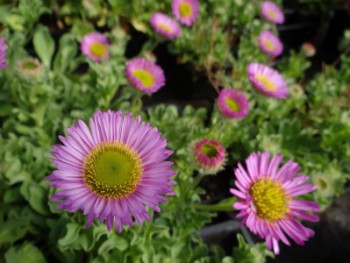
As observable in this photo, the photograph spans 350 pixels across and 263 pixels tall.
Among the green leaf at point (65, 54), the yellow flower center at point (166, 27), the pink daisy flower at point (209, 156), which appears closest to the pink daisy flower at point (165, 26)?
the yellow flower center at point (166, 27)

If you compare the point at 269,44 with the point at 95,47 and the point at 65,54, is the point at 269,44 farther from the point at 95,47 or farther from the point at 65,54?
the point at 65,54

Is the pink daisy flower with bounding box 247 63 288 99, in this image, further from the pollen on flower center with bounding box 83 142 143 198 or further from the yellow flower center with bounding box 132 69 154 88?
the pollen on flower center with bounding box 83 142 143 198

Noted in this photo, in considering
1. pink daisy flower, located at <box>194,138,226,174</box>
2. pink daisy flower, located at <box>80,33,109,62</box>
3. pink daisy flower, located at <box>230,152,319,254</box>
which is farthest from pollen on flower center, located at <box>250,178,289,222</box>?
pink daisy flower, located at <box>80,33,109,62</box>

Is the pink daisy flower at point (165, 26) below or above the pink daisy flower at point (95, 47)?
above

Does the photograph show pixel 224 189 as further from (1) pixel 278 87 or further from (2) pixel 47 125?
(2) pixel 47 125

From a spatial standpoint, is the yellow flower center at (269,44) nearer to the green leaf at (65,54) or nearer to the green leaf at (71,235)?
the green leaf at (65,54)

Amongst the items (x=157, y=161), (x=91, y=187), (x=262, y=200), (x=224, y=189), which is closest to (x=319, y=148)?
(x=224, y=189)
